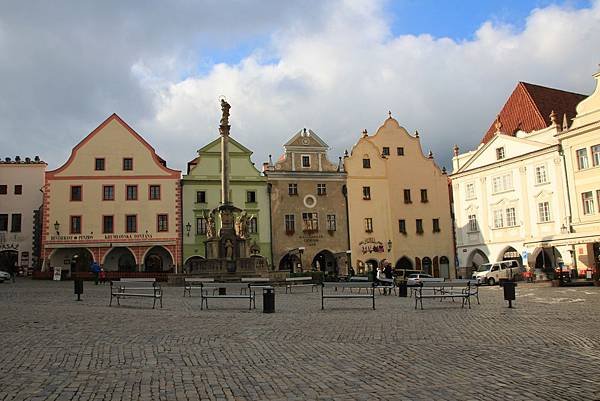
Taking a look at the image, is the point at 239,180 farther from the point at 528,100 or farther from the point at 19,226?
the point at 528,100

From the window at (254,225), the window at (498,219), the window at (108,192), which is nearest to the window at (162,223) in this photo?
the window at (108,192)

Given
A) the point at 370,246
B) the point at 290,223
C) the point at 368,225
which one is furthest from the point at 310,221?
the point at 370,246

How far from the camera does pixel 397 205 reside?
53.7m

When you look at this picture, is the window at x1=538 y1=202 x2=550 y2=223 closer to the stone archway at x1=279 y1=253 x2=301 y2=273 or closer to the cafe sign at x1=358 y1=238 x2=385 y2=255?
the cafe sign at x1=358 y1=238 x2=385 y2=255

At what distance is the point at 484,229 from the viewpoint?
159 feet

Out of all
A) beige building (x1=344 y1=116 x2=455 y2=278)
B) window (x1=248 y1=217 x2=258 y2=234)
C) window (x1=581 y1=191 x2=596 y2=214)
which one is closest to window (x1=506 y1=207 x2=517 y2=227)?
window (x1=581 y1=191 x2=596 y2=214)

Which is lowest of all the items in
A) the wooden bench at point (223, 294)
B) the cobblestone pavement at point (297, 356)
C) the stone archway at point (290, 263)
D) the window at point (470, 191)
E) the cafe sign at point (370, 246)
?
the cobblestone pavement at point (297, 356)

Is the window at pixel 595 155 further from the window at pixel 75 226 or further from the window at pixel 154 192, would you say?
the window at pixel 75 226

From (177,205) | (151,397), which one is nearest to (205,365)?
(151,397)

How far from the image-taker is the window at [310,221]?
50.3m

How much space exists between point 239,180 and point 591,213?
26.7 meters

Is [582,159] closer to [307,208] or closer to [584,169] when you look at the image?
[584,169]

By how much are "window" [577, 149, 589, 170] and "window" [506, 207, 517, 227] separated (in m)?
6.74

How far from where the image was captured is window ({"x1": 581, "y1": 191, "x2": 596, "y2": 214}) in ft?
129
